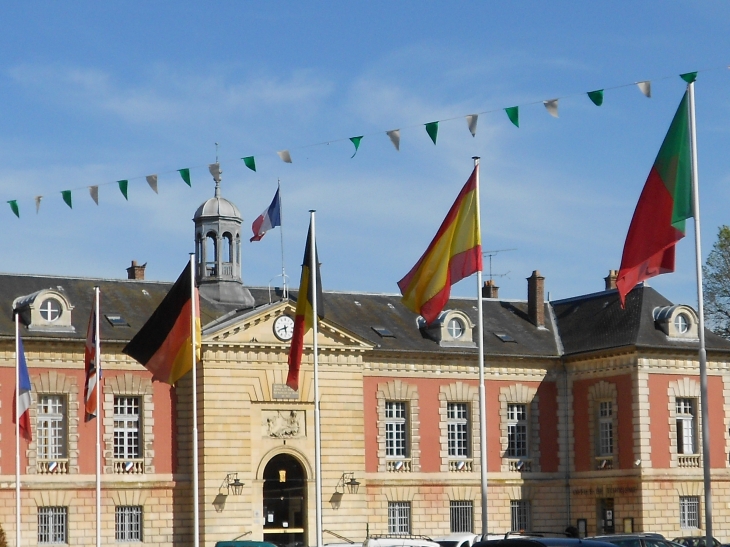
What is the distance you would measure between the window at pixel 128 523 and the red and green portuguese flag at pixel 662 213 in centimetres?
2555

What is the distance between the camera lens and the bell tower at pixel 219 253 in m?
50.2

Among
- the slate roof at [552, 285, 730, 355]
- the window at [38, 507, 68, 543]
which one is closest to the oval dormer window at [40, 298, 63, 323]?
the window at [38, 507, 68, 543]

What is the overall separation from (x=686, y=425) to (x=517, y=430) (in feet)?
19.7

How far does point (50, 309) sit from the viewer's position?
4534 centimetres

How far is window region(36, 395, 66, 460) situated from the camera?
44.9 meters

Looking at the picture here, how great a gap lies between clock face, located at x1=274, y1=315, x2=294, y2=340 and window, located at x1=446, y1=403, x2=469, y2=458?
7284mm

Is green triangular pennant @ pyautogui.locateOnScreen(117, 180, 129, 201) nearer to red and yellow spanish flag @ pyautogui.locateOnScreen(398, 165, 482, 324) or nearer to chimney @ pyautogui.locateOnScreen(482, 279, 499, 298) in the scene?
red and yellow spanish flag @ pyautogui.locateOnScreen(398, 165, 482, 324)

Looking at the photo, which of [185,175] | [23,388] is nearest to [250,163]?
[185,175]

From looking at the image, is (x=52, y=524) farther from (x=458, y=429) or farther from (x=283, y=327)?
(x=458, y=429)

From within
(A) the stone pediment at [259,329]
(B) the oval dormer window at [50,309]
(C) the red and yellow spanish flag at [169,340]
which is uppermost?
(B) the oval dormer window at [50,309]

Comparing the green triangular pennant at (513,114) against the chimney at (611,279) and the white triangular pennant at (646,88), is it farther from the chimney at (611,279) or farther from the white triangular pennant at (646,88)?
the chimney at (611,279)

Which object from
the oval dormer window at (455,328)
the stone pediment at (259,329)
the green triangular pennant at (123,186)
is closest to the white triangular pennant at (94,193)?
the green triangular pennant at (123,186)

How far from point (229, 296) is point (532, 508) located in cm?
1344

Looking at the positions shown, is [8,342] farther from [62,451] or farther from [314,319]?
[314,319]
